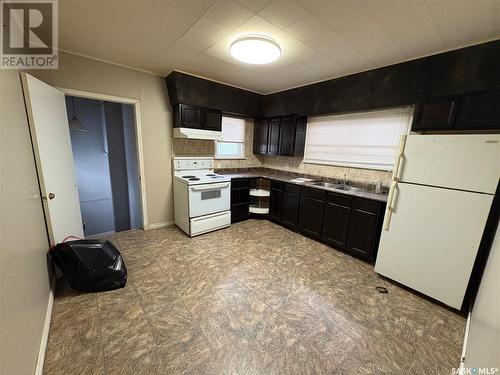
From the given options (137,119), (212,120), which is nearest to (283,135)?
(212,120)

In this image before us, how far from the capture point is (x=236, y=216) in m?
3.91

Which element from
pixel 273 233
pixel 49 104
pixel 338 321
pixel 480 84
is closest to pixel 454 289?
pixel 338 321

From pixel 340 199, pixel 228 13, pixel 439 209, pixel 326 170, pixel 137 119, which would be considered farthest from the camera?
pixel 326 170

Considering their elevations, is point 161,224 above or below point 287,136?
below

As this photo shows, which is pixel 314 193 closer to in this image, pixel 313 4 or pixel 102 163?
pixel 313 4

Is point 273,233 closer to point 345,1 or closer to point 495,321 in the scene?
point 495,321

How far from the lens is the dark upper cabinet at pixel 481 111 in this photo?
183 cm

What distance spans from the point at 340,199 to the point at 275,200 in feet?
4.29

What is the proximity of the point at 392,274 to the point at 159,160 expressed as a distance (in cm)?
366

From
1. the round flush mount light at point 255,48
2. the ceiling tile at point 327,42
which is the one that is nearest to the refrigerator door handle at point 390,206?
the ceiling tile at point 327,42

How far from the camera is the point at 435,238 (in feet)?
6.33

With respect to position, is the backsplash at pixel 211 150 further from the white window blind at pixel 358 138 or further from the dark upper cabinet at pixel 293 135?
the white window blind at pixel 358 138

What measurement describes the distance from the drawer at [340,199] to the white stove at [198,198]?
5.56 feet

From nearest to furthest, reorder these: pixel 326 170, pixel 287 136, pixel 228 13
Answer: pixel 228 13, pixel 326 170, pixel 287 136
